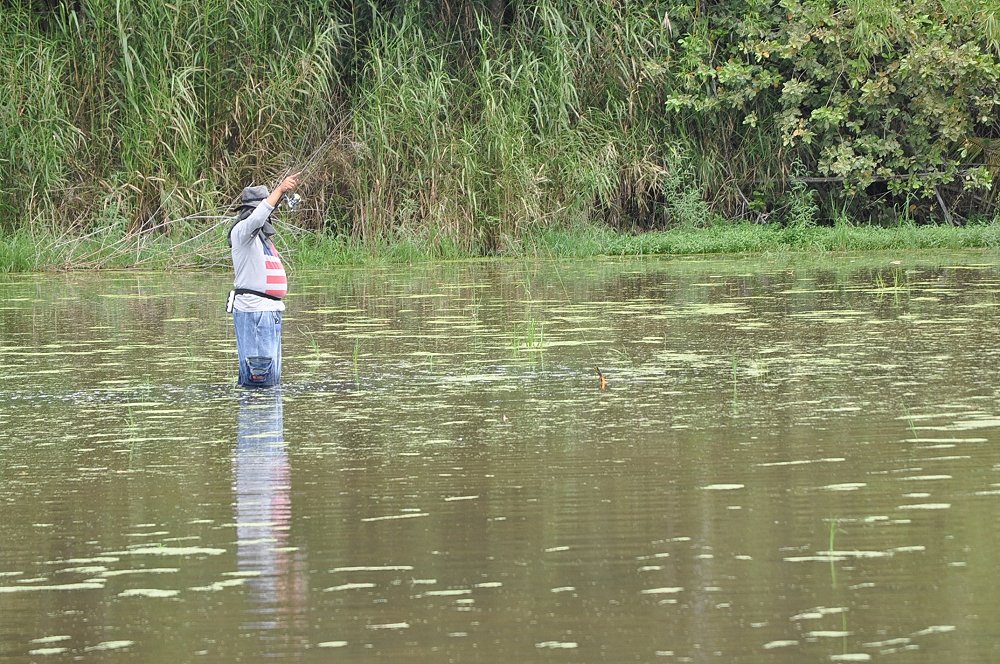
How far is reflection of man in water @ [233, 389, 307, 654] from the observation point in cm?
549

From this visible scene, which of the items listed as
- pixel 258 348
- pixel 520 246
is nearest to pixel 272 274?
pixel 258 348

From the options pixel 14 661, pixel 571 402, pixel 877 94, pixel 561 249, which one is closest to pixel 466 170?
pixel 561 249

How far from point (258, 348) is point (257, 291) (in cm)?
45

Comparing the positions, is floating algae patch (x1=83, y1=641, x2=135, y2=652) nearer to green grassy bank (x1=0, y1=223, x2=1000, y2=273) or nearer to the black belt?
the black belt

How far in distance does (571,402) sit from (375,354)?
2.75 metres

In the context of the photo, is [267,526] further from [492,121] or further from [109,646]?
[492,121]

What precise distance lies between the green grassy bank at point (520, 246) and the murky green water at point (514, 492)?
641cm

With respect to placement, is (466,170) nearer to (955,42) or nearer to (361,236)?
(361,236)

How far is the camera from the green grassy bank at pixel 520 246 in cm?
2038

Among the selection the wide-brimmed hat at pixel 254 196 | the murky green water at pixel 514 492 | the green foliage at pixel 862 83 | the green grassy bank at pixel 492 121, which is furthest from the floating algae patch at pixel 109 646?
the green foliage at pixel 862 83

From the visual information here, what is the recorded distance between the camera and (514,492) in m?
7.27

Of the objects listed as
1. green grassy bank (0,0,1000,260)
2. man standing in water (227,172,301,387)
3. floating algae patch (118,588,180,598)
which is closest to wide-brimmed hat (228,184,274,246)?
man standing in water (227,172,301,387)

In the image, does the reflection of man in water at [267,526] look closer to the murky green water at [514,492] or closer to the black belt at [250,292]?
the murky green water at [514,492]

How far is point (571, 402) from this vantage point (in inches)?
387
